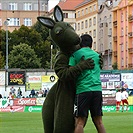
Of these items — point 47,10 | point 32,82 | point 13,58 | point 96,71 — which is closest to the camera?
point 96,71

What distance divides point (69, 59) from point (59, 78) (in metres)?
0.40

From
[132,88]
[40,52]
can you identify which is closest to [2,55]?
[40,52]

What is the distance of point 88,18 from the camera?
124 m

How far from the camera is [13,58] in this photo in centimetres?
9344

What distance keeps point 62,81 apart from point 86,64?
0.55 m

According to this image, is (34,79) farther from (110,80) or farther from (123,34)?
(123,34)

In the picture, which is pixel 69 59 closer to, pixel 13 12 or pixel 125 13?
pixel 125 13

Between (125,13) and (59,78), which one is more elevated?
(125,13)

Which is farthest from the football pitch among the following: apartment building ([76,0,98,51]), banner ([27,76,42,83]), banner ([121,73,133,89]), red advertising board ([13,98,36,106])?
apartment building ([76,0,98,51])

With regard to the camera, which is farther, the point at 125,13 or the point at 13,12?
the point at 13,12

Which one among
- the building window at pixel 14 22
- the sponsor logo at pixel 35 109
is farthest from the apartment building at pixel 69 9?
the sponsor logo at pixel 35 109

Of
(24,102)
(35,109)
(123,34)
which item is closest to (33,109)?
(35,109)

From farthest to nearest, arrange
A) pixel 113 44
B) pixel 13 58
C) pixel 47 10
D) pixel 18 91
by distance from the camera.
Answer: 1. pixel 47 10
2. pixel 113 44
3. pixel 13 58
4. pixel 18 91

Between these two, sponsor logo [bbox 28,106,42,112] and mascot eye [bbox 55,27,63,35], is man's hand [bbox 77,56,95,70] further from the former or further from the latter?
sponsor logo [bbox 28,106,42,112]
